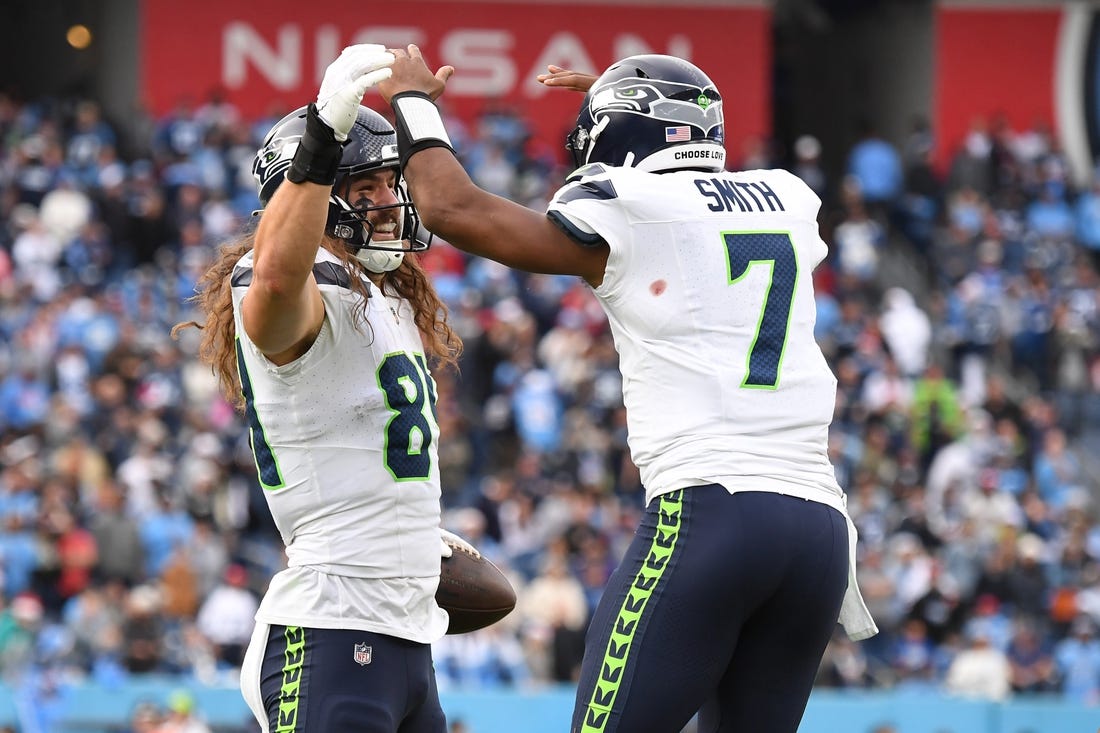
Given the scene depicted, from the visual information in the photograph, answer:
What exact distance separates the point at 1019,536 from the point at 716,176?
411 inches

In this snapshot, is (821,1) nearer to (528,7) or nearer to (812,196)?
(528,7)

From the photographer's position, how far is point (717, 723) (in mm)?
3889

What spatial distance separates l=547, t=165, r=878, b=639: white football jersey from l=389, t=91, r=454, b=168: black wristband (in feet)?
0.98

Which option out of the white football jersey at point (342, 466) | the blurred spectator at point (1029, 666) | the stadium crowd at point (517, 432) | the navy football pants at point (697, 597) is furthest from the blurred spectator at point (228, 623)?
the navy football pants at point (697, 597)

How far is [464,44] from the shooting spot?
64.5ft

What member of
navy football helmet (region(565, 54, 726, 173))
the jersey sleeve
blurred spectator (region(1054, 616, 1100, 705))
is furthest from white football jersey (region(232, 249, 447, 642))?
blurred spectator (region(1054, 616, 1100, 705))

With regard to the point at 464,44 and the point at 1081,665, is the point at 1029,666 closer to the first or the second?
the point at 1081,665

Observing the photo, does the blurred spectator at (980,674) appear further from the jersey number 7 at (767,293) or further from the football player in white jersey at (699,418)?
the jersey number 7 at (767,293)

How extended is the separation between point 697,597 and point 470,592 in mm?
763

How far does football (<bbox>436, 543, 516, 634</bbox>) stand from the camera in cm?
419

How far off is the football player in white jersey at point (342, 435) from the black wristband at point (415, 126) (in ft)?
0.40

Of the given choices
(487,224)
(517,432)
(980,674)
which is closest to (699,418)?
(487,224)

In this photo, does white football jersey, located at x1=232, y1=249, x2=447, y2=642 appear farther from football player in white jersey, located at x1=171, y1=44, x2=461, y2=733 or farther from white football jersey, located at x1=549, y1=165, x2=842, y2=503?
white football jersey, located at x1=549, y1=165, x2=842, y2=503

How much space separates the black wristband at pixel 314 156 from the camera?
3.59 metres
